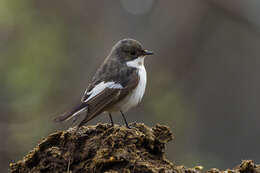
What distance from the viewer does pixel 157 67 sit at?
12234mm

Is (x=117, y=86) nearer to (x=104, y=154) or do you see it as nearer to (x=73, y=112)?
(x=73, y=112)

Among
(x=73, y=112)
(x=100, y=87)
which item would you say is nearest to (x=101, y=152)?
(x=73, y=112)

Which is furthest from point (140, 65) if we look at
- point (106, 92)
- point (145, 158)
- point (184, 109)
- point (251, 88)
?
point (251, 88)

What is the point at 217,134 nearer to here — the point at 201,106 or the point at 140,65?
the point at 201,106

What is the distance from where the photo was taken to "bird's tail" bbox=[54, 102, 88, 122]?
233 inches

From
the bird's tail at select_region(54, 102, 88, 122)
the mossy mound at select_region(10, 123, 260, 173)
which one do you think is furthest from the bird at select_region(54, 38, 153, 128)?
→ the mossy mound at select_region(10, 123, 260, 173)

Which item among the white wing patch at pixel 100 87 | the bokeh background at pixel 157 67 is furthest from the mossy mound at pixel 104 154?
the bokeh background at pixel 157 67

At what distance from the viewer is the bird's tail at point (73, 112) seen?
19.4 feet

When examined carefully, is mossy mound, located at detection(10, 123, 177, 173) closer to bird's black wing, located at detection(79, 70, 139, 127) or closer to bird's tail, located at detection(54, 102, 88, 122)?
bird's tail, located at detection(54, 102, 88, 122)

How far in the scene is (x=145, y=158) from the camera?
188 inches

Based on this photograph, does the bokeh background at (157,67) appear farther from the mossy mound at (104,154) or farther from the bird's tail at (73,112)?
the mossy mound at (104,154)

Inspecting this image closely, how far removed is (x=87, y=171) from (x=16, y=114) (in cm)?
594

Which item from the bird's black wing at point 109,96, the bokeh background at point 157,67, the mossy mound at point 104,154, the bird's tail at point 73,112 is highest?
the bokeh background at point 157,67

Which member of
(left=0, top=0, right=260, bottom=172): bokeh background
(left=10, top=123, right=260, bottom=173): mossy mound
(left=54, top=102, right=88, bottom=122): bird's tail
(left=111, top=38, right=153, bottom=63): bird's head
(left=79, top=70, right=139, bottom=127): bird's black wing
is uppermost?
(left=0, top=0, right=260, bottom=172): bokeh background
